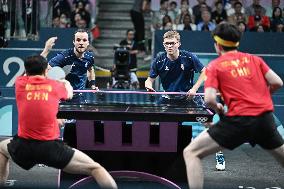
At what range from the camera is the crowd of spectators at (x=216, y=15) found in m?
14.4

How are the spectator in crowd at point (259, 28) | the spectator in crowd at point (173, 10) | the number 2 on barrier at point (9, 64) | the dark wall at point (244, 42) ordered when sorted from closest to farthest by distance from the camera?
1. the dark wall at point (244, 42)
2. the number 2 on barrier at point (9, 64)
3. the spectator in crowd at point (259, 28)
4. the spectator in crowd at point (173, 10)

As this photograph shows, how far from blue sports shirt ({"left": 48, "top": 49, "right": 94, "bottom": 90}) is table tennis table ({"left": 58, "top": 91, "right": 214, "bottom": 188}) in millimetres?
1220

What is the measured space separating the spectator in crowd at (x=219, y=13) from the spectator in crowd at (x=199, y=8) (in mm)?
184

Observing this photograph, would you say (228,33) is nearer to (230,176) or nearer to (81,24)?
(230,176)

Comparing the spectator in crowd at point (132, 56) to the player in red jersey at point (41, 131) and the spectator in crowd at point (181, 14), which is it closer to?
the spectator in crowd at point (181, 14)

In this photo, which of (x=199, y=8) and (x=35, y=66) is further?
(x=199, y=8)

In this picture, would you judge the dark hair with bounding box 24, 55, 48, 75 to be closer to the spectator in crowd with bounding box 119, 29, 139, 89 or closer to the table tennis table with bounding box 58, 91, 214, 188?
the table tennis table with bounding box 58, 91, 214, 188

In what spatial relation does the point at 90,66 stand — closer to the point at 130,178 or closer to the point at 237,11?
the point at 130,178

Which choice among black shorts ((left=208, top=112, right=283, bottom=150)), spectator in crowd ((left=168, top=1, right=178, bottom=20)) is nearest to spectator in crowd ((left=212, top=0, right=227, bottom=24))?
spectator in crowd ((left=168, top=1, right=178, bottom=20))

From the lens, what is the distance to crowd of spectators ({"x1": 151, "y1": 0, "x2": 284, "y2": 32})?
47.3 feet

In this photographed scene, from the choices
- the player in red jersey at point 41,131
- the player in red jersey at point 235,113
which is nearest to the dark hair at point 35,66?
the player in red jersey at point 41,131

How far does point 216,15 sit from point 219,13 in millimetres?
82

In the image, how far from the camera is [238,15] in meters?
14.8

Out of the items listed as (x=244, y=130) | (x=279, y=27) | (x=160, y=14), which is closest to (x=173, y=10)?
(x=160, y=14)
